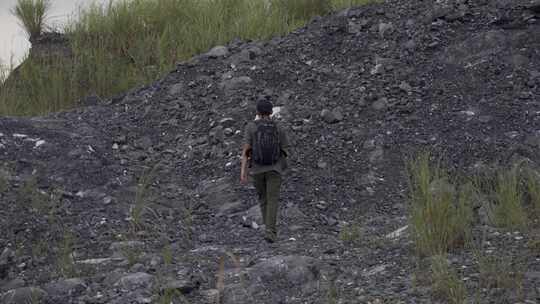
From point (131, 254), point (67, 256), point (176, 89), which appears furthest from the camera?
point (176, 89)

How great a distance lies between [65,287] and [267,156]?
1822 millimetres

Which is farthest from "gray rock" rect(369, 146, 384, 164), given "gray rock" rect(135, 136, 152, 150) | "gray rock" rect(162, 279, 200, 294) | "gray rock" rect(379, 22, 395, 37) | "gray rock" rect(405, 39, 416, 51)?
"gray rock" rect(162, 279, 200, 294)

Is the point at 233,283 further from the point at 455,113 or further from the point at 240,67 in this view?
the point at 240,67

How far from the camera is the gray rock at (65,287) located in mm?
5906

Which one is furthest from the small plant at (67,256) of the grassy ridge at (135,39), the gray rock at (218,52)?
the grassy ridge at (135,39)

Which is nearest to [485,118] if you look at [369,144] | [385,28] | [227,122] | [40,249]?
[369,144]

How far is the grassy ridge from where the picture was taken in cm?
1180

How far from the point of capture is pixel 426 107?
9.41 m

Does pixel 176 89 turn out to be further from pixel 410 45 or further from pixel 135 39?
pixel 410 45

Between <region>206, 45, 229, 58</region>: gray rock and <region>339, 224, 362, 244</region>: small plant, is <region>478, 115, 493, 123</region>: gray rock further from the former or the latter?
<region>206, 45, 229, 58</region>: gray rock

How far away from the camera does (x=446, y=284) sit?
516cm

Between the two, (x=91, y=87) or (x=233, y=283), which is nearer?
(x=233, y=283)

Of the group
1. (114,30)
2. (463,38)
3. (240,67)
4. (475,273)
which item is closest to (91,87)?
(114,30)

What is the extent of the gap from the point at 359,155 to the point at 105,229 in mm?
2741
